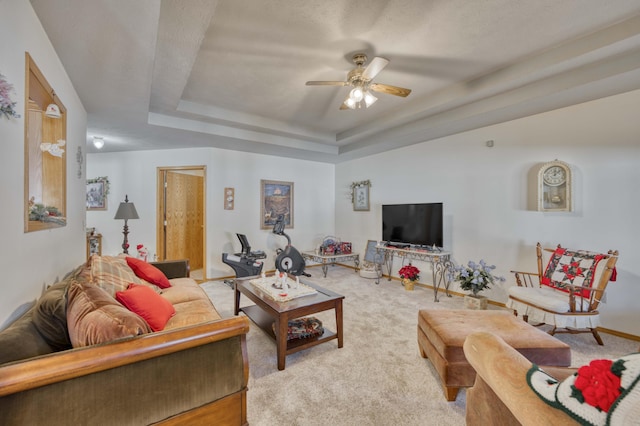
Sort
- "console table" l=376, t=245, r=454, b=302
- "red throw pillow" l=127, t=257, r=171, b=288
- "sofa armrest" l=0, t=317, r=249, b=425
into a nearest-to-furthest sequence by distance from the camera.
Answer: "sofa armrest" l=0, t=317, r=249, b=425 → "red throw pillow" l=127, t=257, r=171, b=288 → "console table" l=376, t=245, r=454, b=302

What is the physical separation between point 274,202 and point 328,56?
3.35 m

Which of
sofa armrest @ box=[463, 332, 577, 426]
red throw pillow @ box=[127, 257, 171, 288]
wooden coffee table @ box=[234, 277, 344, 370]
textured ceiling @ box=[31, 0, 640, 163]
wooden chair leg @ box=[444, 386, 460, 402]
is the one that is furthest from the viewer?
red throw pillow @ box=[127, 257, 171, 288]

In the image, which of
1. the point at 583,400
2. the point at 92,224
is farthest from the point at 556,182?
the point at 92,224

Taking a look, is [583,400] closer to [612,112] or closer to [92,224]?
[612,112]

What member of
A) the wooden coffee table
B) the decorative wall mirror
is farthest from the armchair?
the decorative wall mirror

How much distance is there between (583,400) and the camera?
65cm

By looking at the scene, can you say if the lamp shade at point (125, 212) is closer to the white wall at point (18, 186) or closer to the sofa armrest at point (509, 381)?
the white wall at point (18, 186)

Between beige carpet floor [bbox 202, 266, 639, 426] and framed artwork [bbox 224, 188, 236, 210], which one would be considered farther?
framed artwork [bbox 224, 188, 236, 210]

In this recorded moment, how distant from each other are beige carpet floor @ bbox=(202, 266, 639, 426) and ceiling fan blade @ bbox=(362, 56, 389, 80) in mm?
2425

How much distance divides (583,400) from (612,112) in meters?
3.44

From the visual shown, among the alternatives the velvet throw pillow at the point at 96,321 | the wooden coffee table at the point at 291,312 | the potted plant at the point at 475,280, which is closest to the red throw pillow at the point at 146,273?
the wooden coffee table at the point at 291,312

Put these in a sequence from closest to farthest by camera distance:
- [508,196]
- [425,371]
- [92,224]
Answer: [425,371] < [508,196] < [92,224]

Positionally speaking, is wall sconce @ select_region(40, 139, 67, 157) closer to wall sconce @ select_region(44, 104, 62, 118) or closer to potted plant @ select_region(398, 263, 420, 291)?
wall sconce @ select_region(44, 104, 62, 118)

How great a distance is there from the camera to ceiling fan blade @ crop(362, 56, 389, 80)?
2.14 m
